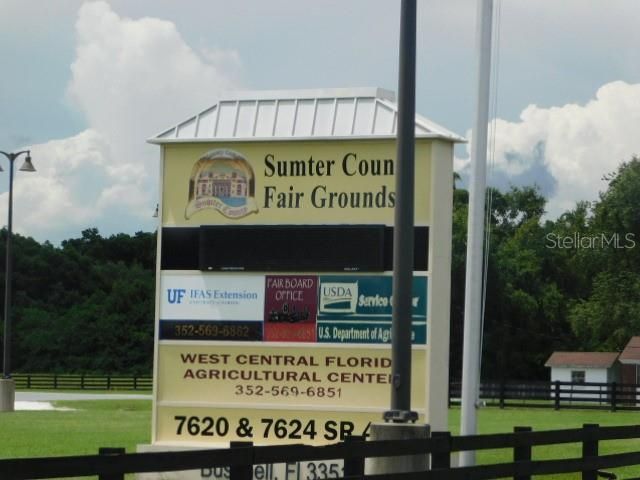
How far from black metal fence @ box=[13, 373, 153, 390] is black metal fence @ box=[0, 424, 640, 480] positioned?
5560cm

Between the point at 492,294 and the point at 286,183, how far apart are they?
2792 inches

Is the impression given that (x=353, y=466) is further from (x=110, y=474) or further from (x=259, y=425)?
(x=259, y=425)

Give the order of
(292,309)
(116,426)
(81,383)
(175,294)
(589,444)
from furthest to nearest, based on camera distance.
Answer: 1. (81,383)
2. (116,426)
3. (175,294)
4. (292,309)
5. (589,444)

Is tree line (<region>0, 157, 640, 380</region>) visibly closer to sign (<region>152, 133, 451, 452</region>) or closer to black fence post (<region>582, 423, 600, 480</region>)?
sign (<region>152, 133, 451, 452</region>)

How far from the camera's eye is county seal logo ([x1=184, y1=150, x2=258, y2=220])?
20.9 metres

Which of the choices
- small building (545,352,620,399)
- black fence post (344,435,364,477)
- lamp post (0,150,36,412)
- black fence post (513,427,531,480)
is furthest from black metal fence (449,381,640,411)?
black fence post (344,435,364,477)

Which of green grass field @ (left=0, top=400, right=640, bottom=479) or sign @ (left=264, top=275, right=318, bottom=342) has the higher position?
sign @ (left=264, top=275, right=318, bottom=342)

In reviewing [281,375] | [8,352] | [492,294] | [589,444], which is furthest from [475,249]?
[492,294]

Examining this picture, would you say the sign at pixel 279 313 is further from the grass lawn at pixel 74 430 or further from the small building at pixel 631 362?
the small building at pixel 631 362

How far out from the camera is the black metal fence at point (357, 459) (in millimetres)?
9523

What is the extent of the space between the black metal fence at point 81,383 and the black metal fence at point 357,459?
5560 cm

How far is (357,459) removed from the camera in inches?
485

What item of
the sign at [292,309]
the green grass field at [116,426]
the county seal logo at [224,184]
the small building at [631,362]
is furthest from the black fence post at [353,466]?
the small building at [631,362]

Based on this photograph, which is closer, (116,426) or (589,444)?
(589,444)
